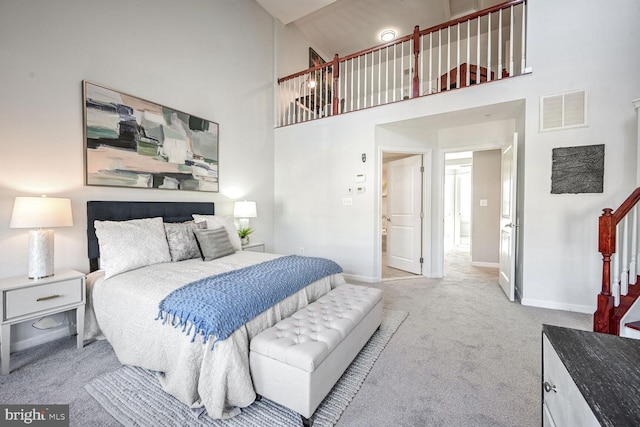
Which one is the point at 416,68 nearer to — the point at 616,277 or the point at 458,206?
the point at 616,277

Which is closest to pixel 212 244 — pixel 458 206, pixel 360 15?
pixel 360 15

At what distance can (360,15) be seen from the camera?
5.18 metres

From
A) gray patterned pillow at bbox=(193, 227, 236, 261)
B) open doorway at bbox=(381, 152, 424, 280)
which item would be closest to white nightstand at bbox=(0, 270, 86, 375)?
gray patterned pillow at bbox=(193, 227, 236, 261)

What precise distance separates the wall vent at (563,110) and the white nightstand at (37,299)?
4663mm

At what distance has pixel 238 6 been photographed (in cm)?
414

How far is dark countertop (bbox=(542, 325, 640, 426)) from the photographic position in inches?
22.3

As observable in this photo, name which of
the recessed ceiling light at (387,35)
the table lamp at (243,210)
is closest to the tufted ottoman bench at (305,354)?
the table lamp at (243,210)

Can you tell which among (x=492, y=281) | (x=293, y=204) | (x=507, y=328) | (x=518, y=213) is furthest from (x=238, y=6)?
(x=492, y=281)

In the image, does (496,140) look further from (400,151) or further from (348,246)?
(348,246)

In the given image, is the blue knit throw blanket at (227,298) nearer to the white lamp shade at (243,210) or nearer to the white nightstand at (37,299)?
the white nightstand at (37,299)

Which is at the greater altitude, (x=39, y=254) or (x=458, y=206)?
(x=458, y=206)

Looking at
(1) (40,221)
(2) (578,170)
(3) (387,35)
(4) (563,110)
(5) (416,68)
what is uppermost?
(3) (387,35)

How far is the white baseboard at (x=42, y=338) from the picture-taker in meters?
2.12

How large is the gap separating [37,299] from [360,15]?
613 centimetres
